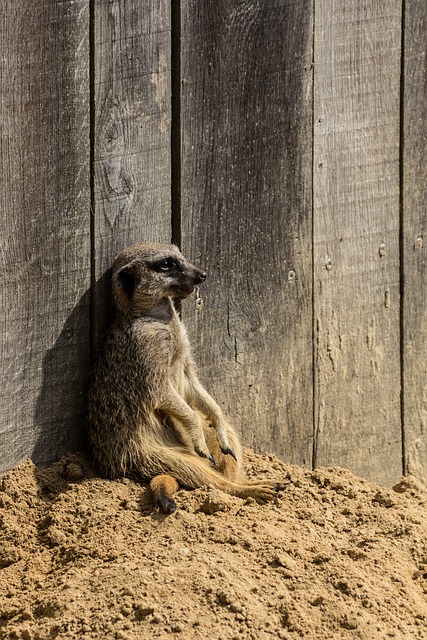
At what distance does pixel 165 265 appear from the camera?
12.6 feet

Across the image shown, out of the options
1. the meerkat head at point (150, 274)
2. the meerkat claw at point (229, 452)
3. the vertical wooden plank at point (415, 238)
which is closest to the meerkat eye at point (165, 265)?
the meerkat head at point (150, 274)

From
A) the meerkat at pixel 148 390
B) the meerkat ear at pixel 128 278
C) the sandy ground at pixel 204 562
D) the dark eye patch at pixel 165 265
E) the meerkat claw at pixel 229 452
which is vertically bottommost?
the sandy ground at pixel 204 562

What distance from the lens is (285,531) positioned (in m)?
3.65

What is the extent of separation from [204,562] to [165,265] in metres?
1.08

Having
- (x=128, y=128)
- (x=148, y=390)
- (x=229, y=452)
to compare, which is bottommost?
(x=229, y=452)

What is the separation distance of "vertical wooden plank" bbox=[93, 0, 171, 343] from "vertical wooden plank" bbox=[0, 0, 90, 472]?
6cm

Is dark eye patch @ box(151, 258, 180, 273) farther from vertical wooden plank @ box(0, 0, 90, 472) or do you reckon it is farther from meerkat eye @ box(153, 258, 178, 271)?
vertical wooden plank @ box(0, 0, 90, 472)

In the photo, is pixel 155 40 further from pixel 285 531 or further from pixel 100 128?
pixel 285 531

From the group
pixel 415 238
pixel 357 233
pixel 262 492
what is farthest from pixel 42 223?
pixel 415 238

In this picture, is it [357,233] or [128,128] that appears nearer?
[128,128]

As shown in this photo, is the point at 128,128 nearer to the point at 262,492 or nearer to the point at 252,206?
the point at 252,206

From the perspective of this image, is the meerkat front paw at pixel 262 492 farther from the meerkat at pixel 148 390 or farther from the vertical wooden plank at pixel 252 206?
the vertical wooden plank at pixel 252 206

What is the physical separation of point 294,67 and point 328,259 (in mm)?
769

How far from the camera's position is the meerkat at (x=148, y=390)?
3855mm
